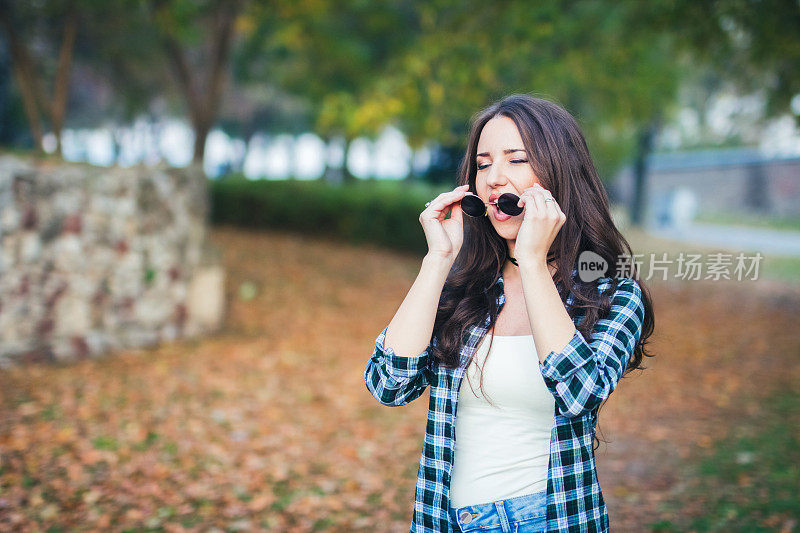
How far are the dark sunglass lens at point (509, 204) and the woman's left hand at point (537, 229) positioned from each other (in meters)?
0.14

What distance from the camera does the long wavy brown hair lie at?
202 cm

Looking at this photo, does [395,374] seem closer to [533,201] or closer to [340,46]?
[533,201]

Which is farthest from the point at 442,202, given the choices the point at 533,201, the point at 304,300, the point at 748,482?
the point at 304,300

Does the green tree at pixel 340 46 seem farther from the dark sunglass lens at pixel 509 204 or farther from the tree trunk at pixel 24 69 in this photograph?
the dark sunglass lens at pixel 509 204

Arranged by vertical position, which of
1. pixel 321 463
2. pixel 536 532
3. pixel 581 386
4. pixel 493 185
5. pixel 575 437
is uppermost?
pixel 493 185

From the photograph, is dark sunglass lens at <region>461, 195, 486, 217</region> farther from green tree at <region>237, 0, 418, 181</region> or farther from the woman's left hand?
green tree at <region>237, 0, 418, 181</region>

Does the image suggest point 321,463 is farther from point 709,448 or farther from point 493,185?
point 493,185

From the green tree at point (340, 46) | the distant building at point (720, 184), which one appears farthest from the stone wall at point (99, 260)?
the distant building at point (720, 184)

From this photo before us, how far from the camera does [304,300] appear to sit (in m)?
10.8

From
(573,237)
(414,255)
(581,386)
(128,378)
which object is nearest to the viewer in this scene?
(581,386)

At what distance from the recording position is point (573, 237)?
6.84ft

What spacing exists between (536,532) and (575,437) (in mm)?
294

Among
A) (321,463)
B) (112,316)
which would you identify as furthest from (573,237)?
(112,316)

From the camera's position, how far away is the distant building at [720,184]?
26703 millimetres
